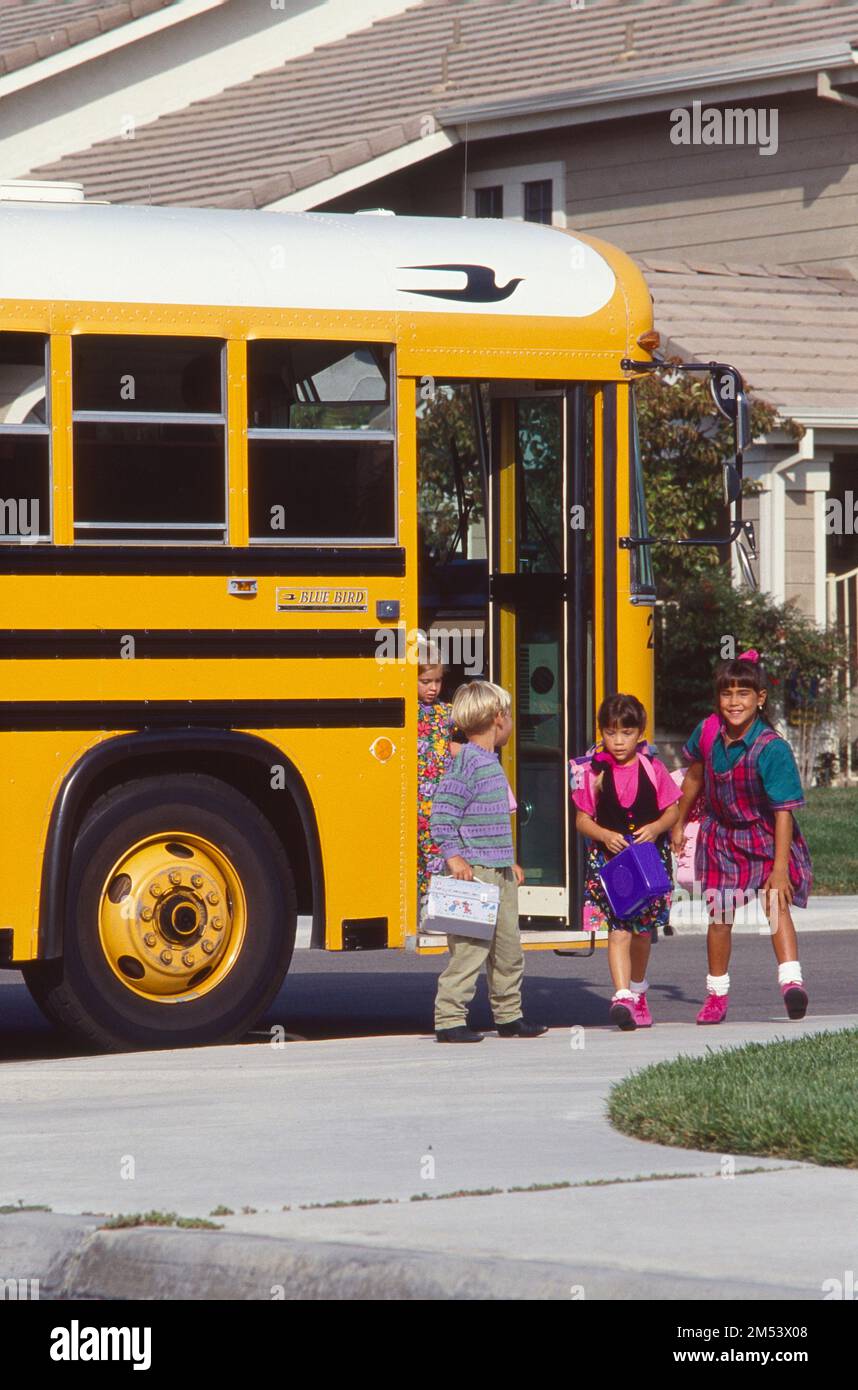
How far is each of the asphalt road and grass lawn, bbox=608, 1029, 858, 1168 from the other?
8.25 ft

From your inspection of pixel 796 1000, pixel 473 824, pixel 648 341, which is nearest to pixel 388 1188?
pixel 473 824

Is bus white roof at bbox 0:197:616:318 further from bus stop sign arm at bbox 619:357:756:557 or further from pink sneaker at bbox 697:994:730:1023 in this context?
pink sneaker at bbox 697:994:730:1023

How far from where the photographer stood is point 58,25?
95.5 feet

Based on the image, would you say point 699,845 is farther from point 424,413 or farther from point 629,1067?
point 424,413

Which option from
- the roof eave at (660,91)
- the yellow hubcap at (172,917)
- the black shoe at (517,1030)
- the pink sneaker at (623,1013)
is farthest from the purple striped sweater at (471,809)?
the roof eave at (660,91)

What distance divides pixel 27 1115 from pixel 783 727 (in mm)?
15074

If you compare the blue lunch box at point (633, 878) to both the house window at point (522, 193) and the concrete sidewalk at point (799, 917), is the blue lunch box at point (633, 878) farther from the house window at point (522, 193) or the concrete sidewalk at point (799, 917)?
the house window at point (522, 193)

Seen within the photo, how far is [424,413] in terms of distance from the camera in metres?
11.7

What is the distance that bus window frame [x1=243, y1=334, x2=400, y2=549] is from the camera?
9.48m

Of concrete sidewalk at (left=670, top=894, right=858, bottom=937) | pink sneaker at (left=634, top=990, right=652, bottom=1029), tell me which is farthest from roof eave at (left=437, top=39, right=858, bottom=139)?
pink sneaker at (left=634, top=990, right=652, bottom=1029)

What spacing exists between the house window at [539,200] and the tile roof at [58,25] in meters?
5.57

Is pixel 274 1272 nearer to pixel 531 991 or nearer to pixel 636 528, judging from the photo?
pixel 636 528

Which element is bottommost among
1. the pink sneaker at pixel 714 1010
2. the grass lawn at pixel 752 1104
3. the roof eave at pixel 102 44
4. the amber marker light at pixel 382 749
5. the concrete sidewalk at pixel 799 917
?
the concrete sidewalk at pixel 799 917

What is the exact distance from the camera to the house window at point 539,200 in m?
26.7
